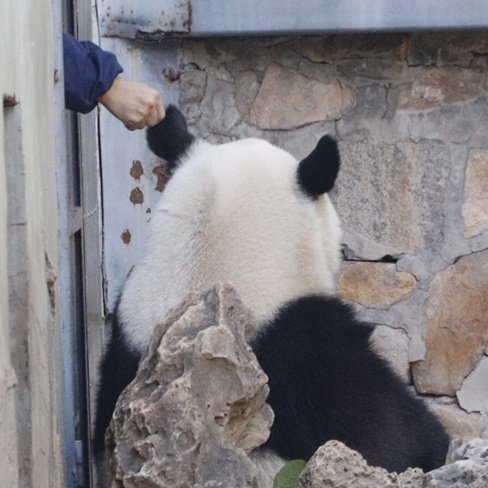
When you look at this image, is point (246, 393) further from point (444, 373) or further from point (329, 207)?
point (444, 373)

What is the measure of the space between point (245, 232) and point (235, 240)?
0.03m

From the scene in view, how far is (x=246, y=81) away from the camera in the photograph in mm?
3627

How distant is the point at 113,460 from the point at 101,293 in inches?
71.6

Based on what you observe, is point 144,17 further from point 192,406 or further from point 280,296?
point 192,406

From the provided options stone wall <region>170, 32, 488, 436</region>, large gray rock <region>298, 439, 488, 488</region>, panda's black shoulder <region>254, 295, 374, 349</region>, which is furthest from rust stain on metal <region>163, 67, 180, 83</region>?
large gray rock <region>298, 439, 488, 488</region>

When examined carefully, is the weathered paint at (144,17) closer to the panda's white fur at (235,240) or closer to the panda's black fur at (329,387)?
the panda's white fur at (235,240)

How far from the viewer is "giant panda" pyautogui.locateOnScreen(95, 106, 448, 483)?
2.23m

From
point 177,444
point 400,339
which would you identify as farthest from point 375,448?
point 400,339

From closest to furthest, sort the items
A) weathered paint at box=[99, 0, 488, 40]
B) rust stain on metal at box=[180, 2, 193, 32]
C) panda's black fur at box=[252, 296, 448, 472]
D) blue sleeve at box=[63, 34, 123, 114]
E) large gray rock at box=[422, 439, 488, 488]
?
large gray rock at box=[422, 439, 488, 488] < panda's black fur at box=[252, 296, 448, 472] < blue sleeve at box=[63, 34, 123, 114] < weathered paint at box=[99, 0, 488, 40] < rust stain on metal at box=[180, 2, 193, 32]

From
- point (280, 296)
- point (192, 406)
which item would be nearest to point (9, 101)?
point (192, 406)

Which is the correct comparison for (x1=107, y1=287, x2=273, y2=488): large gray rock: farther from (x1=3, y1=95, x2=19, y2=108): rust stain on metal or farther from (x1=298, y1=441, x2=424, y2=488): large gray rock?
(x1=3, y1=95, x2=19, y2=108): rust stain on metal

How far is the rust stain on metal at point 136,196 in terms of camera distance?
11.6 ft

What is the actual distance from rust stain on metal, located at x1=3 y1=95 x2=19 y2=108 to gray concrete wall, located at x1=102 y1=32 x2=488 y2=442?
5.95 feet

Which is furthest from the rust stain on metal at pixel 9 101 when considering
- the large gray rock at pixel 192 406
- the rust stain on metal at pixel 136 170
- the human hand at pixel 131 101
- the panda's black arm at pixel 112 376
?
the rust stain on metal at pixel 136 170
